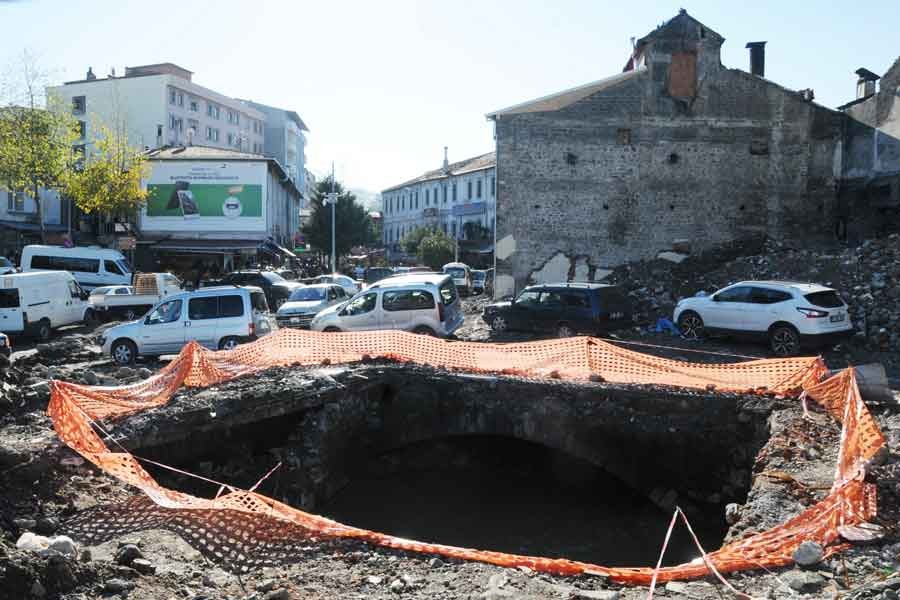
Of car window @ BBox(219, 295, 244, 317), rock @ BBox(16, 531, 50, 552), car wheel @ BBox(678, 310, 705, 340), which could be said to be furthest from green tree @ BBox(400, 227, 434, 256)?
rock @ BBox(16, 531, 50, 552)

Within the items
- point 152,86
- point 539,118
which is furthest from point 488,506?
point 152,86

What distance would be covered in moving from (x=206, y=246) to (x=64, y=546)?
3806 cm

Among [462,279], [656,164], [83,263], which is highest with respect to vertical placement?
[656,164]

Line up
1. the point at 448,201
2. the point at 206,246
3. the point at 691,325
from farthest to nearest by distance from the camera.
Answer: the point at 448,201 < the point at 206,246 < the point at 691,325

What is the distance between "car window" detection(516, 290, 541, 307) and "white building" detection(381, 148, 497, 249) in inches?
1283

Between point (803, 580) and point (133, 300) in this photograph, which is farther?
point (133, 300)

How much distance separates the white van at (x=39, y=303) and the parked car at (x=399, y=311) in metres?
8.39

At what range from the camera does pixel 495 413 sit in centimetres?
1328

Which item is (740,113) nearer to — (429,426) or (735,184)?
(735,184)

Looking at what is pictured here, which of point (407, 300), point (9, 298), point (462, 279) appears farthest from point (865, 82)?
point (9, 298)

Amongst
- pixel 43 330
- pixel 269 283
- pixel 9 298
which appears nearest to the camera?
pixel 9 298

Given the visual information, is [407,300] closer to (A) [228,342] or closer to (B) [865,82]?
(A) [228,342]

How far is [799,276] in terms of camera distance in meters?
23.8

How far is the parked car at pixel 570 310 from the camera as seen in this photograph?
20062 mm
